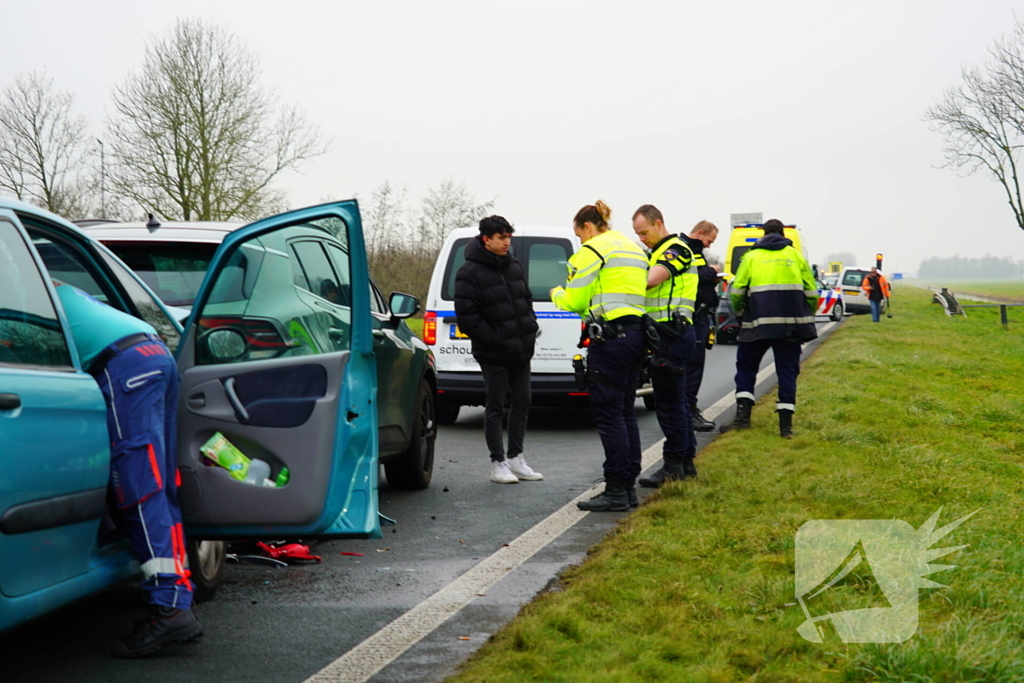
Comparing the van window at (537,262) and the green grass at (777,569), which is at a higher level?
the van window at (537,262)

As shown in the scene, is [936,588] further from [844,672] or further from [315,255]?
[315,255]

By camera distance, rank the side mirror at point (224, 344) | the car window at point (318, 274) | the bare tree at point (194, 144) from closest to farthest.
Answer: the side mirror at point (224, 344) < the car window at point (318, 274) < the bare tree at point (194, 144)

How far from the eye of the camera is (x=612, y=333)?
21.7 feet

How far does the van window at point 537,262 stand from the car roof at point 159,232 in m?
3.98

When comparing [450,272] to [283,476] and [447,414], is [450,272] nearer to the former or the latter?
[447,414]

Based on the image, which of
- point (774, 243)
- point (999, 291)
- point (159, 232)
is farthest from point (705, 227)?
point (999, 291)

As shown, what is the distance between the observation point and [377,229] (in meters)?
33.2

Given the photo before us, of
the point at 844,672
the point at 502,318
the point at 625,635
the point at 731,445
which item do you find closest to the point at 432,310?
the point at 502,318

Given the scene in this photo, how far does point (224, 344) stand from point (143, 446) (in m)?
0.54

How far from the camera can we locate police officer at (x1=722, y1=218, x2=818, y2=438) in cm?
916

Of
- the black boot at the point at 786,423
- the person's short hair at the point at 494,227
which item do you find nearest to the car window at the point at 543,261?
the black boot at the point at 786,423

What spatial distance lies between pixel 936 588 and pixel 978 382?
10532 millimetres

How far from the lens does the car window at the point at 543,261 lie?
10312mm

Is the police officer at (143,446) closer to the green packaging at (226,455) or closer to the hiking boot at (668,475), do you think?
the green packaging at (226,455)
